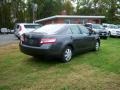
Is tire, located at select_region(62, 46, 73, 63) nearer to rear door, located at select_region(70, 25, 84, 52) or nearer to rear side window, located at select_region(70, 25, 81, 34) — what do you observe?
rear door, located at select_region(70, 25, 84, 52)

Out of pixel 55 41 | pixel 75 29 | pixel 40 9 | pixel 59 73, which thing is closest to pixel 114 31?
pixel 75 29

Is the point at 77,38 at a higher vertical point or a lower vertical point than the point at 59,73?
higher

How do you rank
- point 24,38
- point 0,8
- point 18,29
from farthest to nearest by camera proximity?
point 0,8 < point 18,29 < point 24,38

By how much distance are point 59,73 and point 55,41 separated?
1691 millimetres

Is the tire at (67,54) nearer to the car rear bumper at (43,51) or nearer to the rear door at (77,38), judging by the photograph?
the car rear bumper at (43,51)

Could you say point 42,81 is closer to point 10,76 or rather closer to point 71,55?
point 10,76

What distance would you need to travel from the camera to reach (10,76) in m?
7.89

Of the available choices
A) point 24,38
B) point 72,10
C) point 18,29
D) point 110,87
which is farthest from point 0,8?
point 110,87

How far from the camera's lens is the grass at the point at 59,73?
6.90 meters

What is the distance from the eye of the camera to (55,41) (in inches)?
377

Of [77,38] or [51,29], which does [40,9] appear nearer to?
[77,38]

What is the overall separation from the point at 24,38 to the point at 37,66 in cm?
147

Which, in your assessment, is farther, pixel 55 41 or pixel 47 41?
pixel 55 41

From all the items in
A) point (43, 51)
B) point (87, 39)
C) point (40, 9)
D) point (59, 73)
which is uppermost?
point (40, 9)
